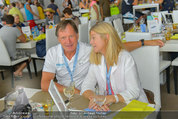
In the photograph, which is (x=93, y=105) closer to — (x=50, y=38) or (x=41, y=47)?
(x=50, y=38)

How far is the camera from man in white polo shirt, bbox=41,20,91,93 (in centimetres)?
213

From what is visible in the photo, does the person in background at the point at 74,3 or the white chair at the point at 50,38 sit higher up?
the person in background at the point at 74,3

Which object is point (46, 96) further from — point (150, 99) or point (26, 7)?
point (26, 7)

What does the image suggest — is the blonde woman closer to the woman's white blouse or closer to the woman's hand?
the woman's white blouse

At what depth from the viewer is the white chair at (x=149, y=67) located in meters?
2.07

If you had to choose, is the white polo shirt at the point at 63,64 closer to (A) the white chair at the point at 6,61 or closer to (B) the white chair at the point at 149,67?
(B) the white chair at the point at 149,67

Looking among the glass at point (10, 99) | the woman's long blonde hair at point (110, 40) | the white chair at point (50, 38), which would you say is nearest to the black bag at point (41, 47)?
the white chair at point (50, 38)

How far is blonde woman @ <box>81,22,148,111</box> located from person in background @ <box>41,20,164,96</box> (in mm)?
330

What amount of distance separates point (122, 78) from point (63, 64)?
646 millimetres

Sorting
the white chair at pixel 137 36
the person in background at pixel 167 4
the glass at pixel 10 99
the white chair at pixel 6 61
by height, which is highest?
the person in background at pixel 167 4

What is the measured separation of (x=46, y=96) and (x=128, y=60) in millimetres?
681

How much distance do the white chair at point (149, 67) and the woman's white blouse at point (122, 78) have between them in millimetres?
318

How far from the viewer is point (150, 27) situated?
12.0 ft

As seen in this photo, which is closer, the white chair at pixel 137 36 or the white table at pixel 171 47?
the white chair at pixel 137 36
